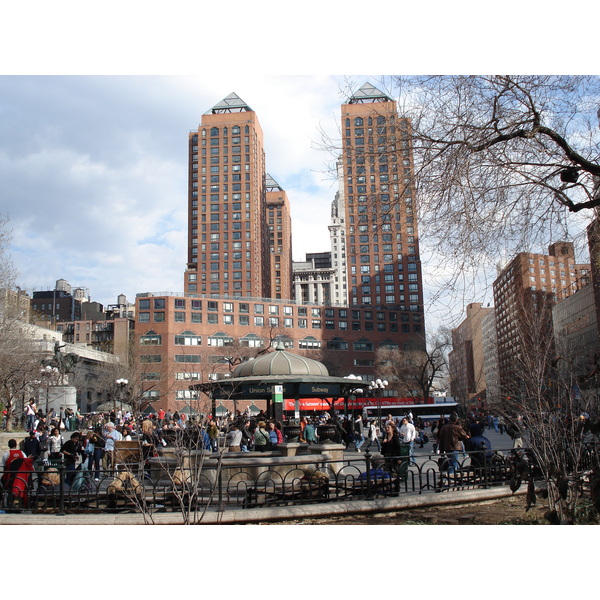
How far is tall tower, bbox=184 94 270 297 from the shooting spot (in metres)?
130

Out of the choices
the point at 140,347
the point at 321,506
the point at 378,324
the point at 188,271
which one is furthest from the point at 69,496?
the point at 188,271

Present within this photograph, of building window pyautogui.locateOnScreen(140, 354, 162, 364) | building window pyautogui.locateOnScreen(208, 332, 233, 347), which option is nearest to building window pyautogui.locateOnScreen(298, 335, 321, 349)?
building window pyautogui.locateOnScreen(208, 332, 233, 347)

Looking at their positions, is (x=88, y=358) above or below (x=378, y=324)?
below

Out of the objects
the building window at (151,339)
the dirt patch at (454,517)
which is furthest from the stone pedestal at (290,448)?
the building window at (151,339)

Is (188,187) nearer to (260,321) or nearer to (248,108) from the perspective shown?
(248,108)

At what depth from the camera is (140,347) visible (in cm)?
8956

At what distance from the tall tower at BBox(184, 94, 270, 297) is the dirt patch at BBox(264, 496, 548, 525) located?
118869 millimetres

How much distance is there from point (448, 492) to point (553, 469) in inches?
133

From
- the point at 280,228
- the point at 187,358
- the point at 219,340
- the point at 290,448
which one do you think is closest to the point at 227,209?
the point at 219,340

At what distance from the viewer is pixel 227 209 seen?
13238 cm

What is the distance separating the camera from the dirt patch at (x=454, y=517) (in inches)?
362

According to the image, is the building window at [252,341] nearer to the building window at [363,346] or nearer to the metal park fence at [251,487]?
the building window at [363,346]

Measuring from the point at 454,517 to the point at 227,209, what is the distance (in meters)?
127

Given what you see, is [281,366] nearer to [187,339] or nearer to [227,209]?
[187,339]
